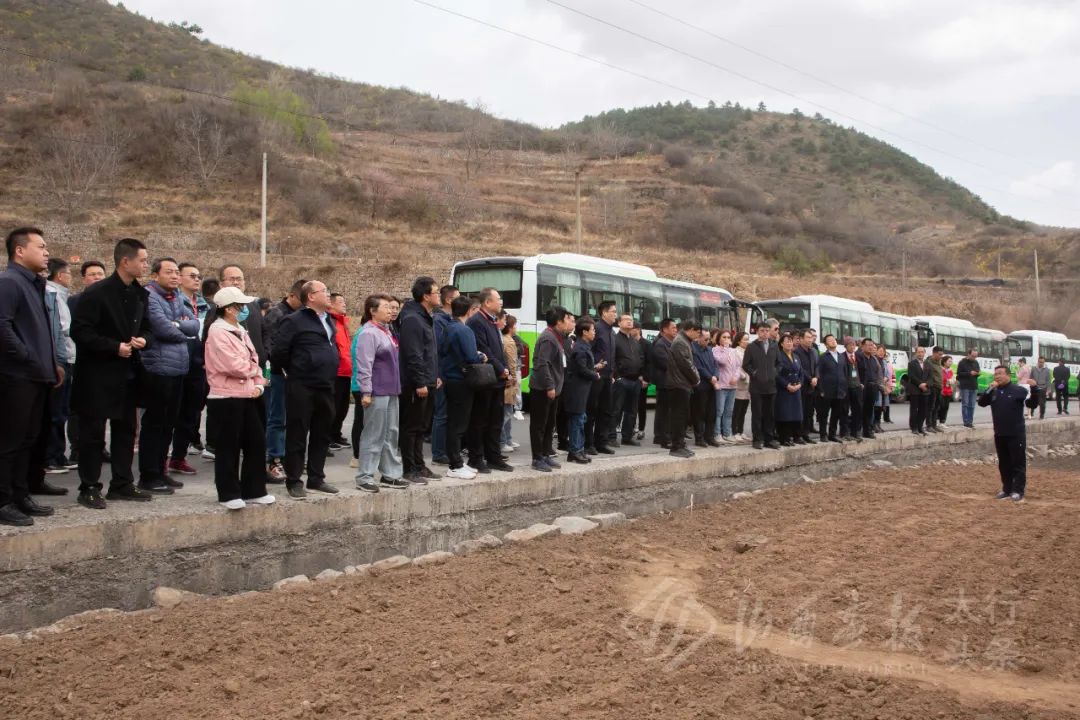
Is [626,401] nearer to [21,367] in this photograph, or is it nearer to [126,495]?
[126,495]

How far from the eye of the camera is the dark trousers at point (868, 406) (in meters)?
15.0

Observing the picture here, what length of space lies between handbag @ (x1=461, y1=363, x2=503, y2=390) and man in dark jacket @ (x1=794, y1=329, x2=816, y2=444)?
21.4ft

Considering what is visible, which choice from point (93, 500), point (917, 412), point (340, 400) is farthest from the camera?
point (917, 412)

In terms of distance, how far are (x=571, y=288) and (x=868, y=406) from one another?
6.33 m

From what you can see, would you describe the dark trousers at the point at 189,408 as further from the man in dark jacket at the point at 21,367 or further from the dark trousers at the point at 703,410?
the dark trousers at the point at 703,410

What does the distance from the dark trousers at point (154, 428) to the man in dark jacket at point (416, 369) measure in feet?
6.56

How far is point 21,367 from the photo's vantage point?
17.3 ft

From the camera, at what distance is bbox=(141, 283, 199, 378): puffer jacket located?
6.29 metres

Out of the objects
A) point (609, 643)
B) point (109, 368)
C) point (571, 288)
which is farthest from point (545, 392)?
point (571, 288)

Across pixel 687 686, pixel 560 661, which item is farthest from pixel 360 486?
pixel 687 686

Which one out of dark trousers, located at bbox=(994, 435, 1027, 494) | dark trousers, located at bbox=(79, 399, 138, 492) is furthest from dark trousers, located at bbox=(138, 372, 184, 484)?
dark trousers, located at bbox=(994, 435, 1027, 494)

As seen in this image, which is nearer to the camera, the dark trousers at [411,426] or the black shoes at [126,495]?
the black shoes at [126,495]

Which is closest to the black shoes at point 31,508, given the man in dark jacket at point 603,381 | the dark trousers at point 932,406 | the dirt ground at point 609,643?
the dirt ground at point 609,643

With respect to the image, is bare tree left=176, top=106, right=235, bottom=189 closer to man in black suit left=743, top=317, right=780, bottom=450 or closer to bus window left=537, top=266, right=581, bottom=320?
bus window left=537, top=266, right=581, bottom=320
